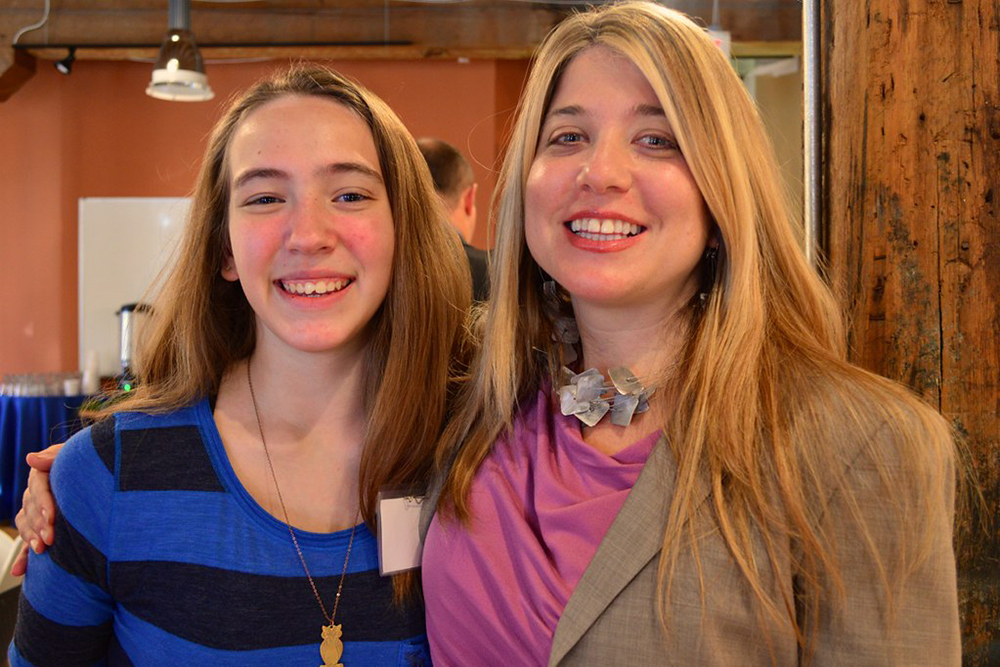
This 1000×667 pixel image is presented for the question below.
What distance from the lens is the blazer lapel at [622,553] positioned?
48.0 inches

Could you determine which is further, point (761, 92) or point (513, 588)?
point (761, 92)

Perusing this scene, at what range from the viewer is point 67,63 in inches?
279

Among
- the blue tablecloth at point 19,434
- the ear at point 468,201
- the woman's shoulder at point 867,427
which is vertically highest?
the ear at point 468,201

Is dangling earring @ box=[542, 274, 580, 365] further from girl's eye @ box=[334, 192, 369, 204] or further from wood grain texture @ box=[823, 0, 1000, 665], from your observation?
wood grain texture @ box=[823, 0, 1000, 665]

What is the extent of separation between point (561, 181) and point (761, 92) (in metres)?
7.00

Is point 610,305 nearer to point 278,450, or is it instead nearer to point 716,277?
point 716,277

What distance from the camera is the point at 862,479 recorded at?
3.80 ft

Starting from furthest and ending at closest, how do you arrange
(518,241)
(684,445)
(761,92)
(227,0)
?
1. (761,92)
2. (227,0)
3. (518,241)
4. (684,445)

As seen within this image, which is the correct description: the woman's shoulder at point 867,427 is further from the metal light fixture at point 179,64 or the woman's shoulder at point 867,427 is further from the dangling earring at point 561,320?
the metal light fixture at point 179,64

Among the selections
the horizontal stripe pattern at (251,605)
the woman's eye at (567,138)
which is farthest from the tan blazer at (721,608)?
the woman's eye at (567,138)

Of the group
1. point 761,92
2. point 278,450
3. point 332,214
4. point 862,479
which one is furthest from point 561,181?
point 761,92

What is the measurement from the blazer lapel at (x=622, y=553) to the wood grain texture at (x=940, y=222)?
502 millimetres

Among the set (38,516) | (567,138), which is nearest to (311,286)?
→ (567,138)

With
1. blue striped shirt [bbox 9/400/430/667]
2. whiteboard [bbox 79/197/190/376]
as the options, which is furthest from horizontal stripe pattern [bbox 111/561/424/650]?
whiteboard [bbox 79/197/190/376]
